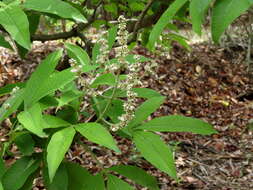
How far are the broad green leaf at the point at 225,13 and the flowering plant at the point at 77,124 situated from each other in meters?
0.24

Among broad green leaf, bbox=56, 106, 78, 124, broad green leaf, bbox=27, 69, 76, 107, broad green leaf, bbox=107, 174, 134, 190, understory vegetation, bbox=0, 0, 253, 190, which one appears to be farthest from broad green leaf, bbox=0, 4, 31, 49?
broad green leaf, bbox=107, 174, 134, 190

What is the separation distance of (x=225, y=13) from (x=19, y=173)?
71cm

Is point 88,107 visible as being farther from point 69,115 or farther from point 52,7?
point 52,7

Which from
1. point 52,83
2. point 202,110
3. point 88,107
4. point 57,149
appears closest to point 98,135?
point 57,149

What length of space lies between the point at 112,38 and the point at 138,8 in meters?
0.58

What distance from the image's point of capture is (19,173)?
112cm

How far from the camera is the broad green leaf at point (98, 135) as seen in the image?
905mm

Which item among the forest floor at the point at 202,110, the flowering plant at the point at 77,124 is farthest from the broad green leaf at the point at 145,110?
the forest floor at the point at 202,110

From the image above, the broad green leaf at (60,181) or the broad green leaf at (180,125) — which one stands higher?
the broad green leaf at (180,125)

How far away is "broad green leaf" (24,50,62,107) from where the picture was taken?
40.7 inches

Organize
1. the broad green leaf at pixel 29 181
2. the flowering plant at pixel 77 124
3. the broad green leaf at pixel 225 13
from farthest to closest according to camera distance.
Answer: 1. the broad green leaf at pixel 29 181
2. the flowering plant at pixel 77 124
3. the broad green leaf at pixel 225 13

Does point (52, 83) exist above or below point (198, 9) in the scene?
below

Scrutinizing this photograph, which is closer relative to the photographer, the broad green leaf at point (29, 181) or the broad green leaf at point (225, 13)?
the broad green leaf at point (225, 13)

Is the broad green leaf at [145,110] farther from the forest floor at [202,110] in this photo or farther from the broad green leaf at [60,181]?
the forest floor at [202,110]
